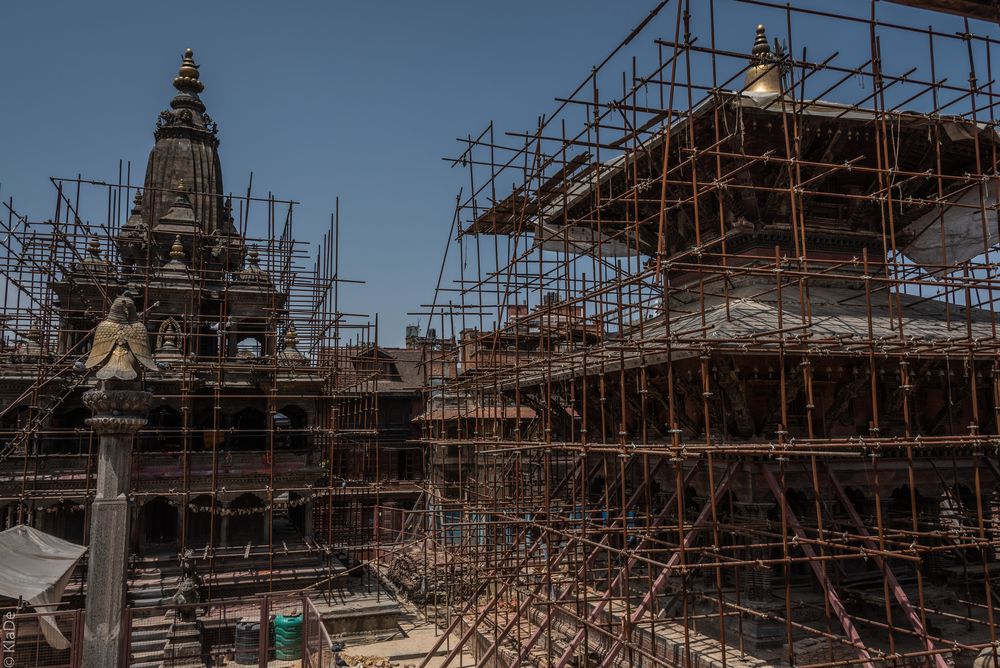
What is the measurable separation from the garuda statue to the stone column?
0.22 metres

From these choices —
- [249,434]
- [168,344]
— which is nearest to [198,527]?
[249,434]

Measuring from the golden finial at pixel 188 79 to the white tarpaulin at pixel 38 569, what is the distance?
75.7ft

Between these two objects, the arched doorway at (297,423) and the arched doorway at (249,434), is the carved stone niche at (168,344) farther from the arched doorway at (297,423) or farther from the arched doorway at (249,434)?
the arched doorway at (297,423)

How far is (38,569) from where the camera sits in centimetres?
1570

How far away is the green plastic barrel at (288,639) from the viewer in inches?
675

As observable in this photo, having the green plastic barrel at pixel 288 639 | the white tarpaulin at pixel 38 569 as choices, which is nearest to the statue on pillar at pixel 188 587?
the green plastic barrel at pixel 288 639

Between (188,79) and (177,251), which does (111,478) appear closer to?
(177,251)

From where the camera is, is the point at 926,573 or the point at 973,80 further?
the point at 926,573

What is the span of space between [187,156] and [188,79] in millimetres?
3902

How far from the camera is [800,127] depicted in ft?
49.1

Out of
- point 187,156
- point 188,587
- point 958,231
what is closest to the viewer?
point 958,231

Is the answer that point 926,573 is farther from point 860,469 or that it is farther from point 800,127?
point 800,127

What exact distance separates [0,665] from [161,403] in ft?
41.9

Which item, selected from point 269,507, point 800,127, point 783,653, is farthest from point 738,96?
point 269,507
